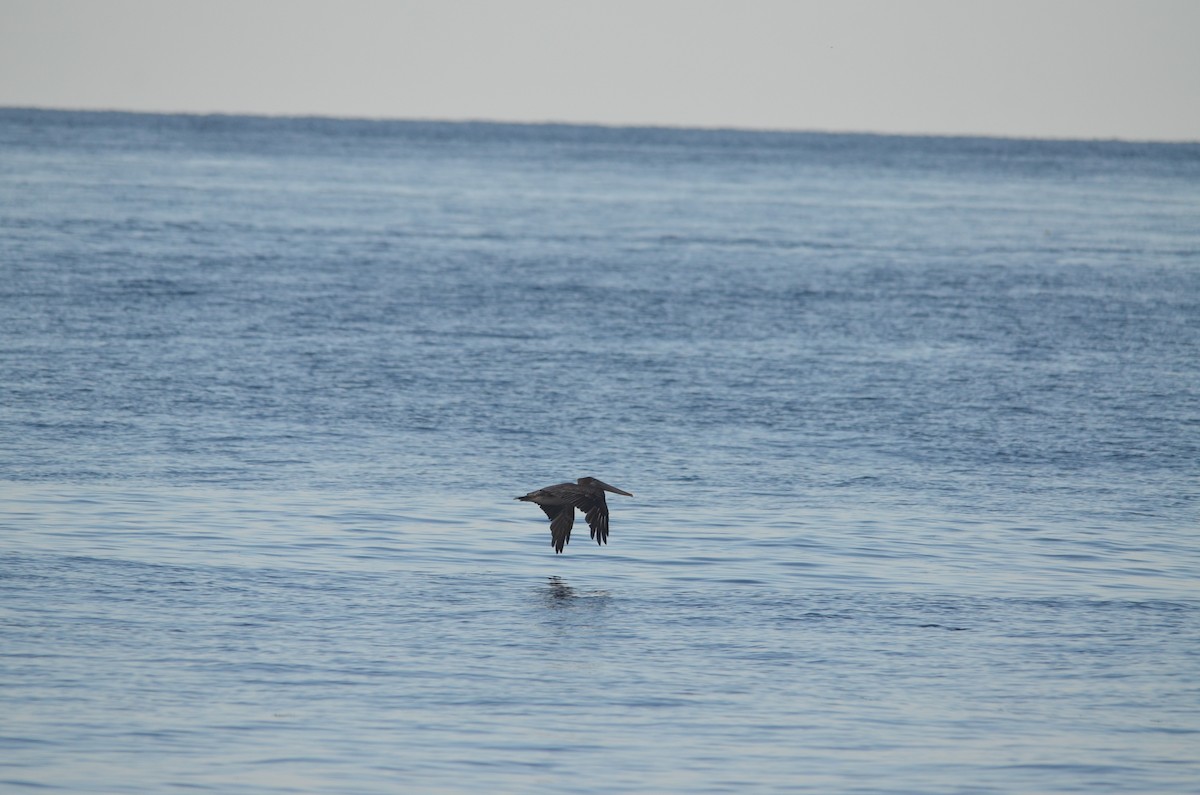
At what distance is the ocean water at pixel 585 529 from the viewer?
12.5m

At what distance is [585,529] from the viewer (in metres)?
20.2

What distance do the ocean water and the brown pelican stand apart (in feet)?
1.41

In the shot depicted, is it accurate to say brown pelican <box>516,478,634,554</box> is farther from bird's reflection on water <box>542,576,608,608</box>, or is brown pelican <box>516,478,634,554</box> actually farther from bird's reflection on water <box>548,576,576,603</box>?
bird's reflection on water <box>542,576,608,608</box>

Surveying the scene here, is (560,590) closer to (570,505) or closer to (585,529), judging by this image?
(570,505)

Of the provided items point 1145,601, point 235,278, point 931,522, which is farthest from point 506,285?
point 1145,601

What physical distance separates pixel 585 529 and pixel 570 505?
250cm

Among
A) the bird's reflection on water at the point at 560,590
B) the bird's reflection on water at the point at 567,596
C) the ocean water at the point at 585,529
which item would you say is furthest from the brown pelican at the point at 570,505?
the bird's reflection on water at the point at 567,596

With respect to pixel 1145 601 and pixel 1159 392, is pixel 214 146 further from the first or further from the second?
pixel 1145 601

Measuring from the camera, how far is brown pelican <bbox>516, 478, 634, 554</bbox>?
17562mm

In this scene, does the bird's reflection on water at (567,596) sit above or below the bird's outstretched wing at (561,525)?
below

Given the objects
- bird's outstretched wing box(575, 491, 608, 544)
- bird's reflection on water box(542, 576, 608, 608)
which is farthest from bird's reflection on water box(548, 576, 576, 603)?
bird's outstretched wing box(575, 491, 608, 544)

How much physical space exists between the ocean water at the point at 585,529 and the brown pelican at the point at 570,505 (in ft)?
1.41

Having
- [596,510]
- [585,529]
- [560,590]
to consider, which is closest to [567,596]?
[560,590]

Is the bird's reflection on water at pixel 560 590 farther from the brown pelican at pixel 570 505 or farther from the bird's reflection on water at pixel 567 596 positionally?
the brown pelican at pixel 570 505
